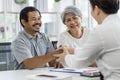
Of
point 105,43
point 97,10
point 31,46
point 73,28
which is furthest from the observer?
point 73,28

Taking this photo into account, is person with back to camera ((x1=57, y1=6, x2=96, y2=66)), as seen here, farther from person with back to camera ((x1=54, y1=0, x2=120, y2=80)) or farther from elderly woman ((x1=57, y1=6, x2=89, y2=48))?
person with back to camera ((x1=54, y1=0, x2=120, y2=80))

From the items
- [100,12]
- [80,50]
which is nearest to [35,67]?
[80,50]

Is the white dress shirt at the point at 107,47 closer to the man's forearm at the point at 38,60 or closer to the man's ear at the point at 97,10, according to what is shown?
the man's ear at the point at 97,10

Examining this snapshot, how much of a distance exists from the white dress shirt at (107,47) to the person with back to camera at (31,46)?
762mm

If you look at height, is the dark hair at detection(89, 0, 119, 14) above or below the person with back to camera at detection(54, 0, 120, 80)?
above

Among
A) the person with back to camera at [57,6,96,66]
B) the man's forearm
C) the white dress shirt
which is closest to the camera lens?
the white dress shirt

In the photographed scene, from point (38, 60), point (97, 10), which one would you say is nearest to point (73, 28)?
point (38, 60)

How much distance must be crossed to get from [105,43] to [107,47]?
3 centimetres

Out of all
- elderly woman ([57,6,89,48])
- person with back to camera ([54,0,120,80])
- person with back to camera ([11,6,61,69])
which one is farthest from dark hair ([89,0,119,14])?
elderly woman ([57,6,89,48])

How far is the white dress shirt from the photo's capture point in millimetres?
1500

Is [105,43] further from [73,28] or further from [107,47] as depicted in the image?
[73,28]

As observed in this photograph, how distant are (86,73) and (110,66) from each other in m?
0.34

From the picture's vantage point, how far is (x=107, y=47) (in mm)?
1518

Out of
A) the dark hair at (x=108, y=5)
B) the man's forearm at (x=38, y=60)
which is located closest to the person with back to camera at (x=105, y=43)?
the dark hair at (x=108, y=5)
